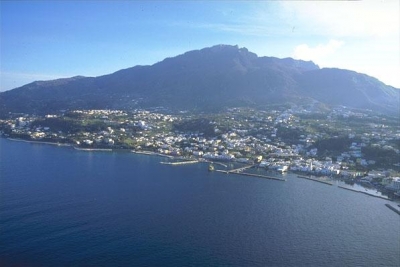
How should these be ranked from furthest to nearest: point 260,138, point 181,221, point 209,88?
1. point 209,88
2. point 260,138
3. point 181,221

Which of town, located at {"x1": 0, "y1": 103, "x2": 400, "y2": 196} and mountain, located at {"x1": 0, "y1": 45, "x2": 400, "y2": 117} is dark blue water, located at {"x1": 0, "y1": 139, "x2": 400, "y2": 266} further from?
mountain, located at {"x1": 0, "y1": 45, "x2": 400, "y2": 117}

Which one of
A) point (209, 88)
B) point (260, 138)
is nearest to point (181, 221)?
point (260, 138)

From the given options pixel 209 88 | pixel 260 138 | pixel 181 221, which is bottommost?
pixel 181 221

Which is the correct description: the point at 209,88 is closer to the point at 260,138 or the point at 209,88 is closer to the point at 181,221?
the point at 260,138

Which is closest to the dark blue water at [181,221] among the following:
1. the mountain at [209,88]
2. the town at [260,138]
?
the town at [260,138]

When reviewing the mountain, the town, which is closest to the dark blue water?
the town

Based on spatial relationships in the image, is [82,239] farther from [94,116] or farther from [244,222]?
[94,116]

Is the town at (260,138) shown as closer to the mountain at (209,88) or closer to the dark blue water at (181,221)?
the dark blue water at (181,221)
